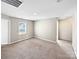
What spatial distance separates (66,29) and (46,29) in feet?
6.88

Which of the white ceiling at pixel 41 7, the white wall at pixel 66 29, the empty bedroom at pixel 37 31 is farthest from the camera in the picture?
the white wall at pixel 66 29

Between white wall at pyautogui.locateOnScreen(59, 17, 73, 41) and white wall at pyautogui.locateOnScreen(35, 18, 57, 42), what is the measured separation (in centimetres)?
159

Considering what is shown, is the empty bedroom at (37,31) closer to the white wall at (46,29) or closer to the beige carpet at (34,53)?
the white wall at (46,29)

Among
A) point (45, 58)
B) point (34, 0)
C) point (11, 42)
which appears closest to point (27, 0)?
point (34, 0)

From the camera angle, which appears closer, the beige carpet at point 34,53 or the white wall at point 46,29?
the beige carpet at point 34,53

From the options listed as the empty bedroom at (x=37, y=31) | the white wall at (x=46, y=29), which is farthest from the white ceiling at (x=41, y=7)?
the white wall at (x=46, y=29)

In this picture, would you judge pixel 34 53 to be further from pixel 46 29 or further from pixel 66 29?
pixel 66 29

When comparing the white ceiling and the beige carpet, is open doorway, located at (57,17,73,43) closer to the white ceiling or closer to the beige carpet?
the beige carpet

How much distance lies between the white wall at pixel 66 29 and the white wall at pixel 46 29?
159cm

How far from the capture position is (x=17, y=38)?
205 inches

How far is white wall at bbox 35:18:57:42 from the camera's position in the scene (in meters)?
5.22

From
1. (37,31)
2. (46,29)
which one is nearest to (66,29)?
(46,29)

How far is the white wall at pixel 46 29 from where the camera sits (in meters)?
5.22

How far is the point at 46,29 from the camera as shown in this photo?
587cm
